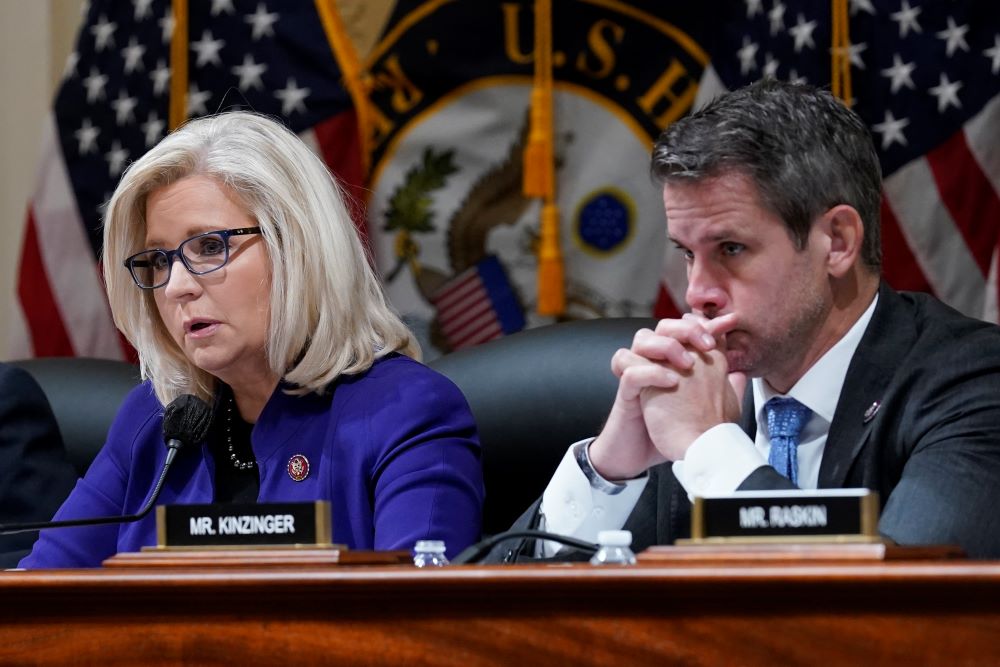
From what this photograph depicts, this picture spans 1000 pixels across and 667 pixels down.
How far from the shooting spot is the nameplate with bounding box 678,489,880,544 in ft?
4.16

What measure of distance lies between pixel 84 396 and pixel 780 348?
190cm

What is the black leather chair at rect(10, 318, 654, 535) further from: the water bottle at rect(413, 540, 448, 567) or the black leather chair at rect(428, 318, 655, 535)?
the water bottle at rect(413, 540, 448, 567)

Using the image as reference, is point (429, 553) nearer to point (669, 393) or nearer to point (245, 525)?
point (245, 525)

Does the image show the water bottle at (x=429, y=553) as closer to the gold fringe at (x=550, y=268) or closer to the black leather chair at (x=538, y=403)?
the black leather chair at (x=538, y=403)

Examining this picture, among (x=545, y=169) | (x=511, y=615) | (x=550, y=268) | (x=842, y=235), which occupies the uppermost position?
(x=545, y=169)

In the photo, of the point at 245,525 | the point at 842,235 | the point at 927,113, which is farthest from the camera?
the point at 927,113

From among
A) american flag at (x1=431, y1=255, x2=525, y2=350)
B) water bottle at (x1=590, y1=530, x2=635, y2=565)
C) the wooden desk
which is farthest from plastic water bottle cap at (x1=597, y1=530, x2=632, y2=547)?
american flag at (x1=431, y1=255, x2=525, y2=350)

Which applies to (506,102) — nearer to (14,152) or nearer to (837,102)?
(14,152)

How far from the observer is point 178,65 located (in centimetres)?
421

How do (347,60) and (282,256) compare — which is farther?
(347,60)

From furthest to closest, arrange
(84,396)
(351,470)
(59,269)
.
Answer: (59,269) < (84,396) < (351,470)

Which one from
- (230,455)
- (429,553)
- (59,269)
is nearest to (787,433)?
(429,553)

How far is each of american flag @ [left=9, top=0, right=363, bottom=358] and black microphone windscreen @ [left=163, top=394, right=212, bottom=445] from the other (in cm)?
188

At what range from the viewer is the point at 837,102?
84.6 inches
